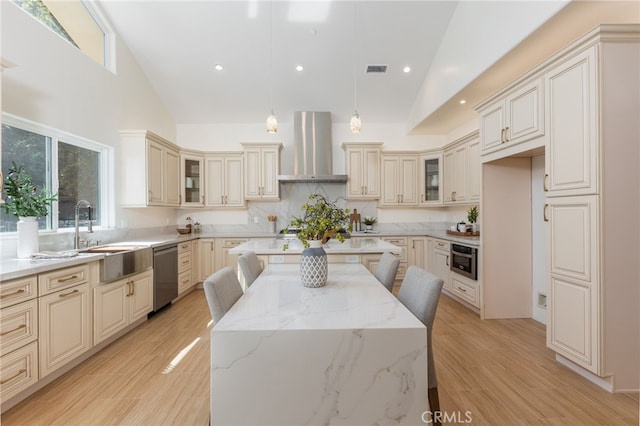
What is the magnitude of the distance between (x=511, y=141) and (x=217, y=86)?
4.21 meters

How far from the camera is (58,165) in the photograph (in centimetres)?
298

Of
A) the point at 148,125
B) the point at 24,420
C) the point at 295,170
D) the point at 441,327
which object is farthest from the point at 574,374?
the point at 148,125

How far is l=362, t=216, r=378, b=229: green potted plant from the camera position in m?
5.14

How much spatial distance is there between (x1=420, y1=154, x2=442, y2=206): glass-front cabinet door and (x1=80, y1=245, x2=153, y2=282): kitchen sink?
13.9 ft

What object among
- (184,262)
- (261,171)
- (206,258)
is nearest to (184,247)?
(184,262)

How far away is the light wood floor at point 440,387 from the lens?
5.83 feet

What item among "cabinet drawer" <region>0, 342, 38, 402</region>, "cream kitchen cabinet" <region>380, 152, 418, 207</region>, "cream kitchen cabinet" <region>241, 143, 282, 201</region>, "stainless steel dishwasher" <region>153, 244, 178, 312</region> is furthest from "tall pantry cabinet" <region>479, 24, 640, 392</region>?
"stainless steel dishwasher" <region>153, 244, 178, 312</region>

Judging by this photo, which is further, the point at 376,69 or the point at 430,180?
the point at 430,180

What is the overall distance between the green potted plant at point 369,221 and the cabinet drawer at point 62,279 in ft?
12.9

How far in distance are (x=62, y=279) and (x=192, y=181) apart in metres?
2.96

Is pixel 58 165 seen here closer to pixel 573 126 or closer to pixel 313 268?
pixel 313 268

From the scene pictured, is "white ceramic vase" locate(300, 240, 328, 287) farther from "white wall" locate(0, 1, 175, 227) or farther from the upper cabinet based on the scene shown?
the upper cabinet

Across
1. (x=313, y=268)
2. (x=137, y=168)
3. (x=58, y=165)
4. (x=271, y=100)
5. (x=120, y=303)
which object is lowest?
(x=120, y=303)

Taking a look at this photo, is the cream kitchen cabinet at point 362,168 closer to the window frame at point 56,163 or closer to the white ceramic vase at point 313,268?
the white ceramic vase at point 313,268
